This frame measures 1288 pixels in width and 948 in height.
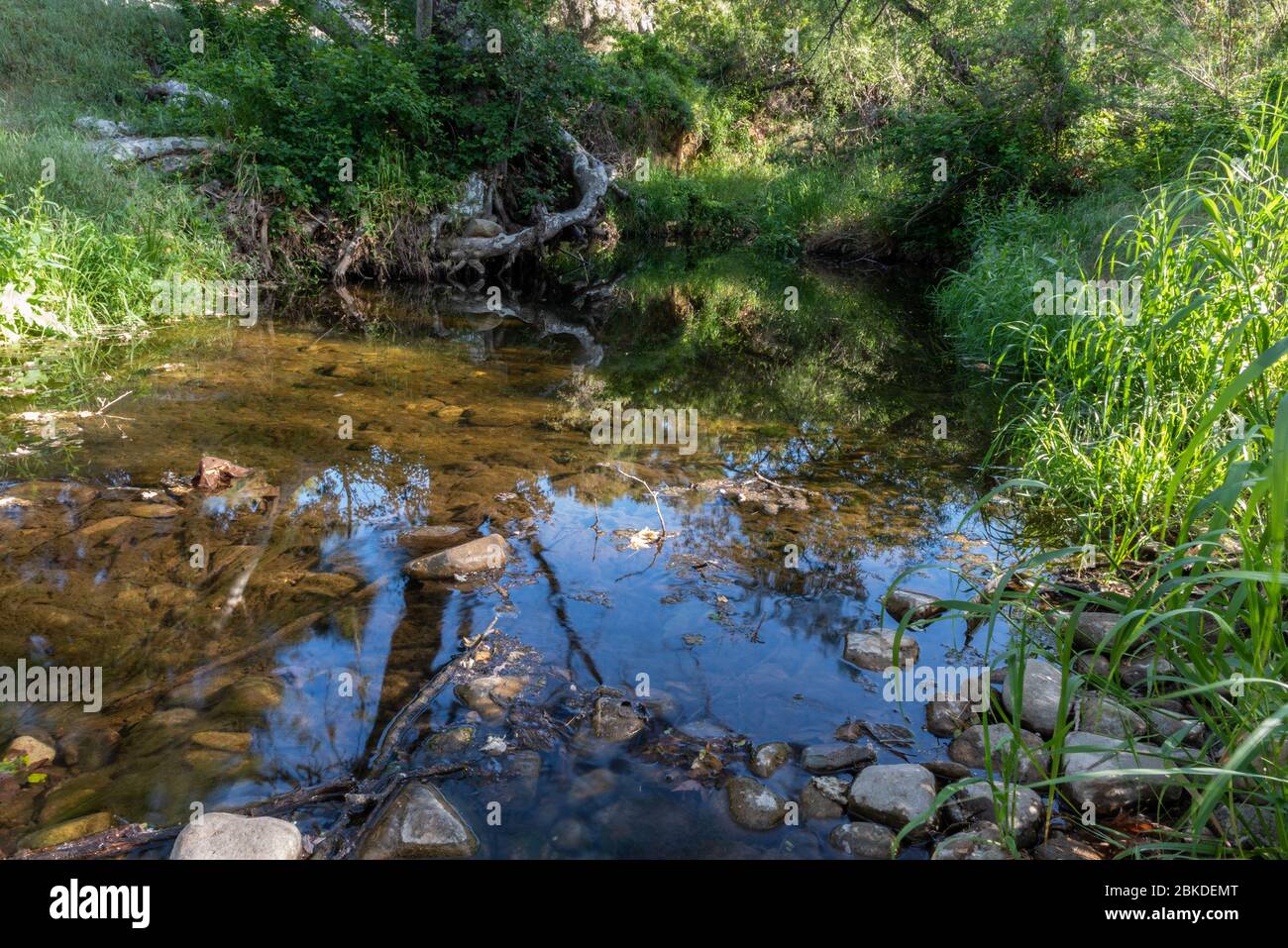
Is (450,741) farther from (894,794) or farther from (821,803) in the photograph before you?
(894,794)

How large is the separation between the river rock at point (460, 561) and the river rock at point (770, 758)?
1.75 m

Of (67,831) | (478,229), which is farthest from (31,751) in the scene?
(478,229)

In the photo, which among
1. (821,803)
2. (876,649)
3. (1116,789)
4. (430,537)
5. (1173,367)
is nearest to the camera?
(1116,789)

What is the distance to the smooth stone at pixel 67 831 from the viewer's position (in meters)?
2.36

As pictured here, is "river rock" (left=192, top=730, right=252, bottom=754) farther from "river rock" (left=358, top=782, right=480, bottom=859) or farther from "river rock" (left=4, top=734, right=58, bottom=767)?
"river rock" (left=358, top=782, right=480, bottom=859)

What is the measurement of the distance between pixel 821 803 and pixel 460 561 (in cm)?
213

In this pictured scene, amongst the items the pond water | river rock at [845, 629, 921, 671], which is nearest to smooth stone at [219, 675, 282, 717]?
the pond water

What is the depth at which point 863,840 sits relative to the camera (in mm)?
2465

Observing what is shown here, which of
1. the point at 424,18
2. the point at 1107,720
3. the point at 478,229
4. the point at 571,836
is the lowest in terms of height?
the point at 571,836

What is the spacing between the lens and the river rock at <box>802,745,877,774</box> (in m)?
2.81

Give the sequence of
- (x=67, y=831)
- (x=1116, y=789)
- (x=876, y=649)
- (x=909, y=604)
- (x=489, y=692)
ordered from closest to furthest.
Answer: (x=67, y=831)
(x=1116, y=789)
(x=489, y=692)
(x=876, y=649)
(x=909, y=604)

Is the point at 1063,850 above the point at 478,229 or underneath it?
underneath
